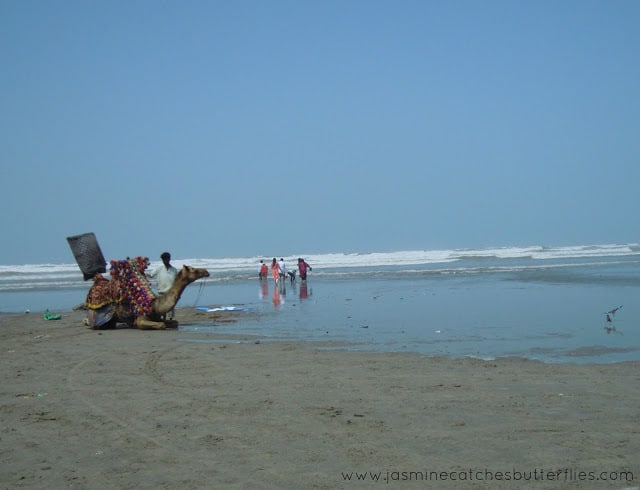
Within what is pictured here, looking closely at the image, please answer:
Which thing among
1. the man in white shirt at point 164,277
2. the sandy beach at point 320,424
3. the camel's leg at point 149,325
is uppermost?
the man in white shirt at point 164,277

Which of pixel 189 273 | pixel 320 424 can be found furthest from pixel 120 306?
pixel 320 424

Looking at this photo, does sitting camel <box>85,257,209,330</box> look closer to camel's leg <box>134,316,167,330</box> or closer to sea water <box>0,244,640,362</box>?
camel's leg <box>134,316,167,330</box>

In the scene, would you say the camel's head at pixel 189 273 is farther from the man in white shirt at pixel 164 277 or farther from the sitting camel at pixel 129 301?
the man in white shirt at pixel 164 277

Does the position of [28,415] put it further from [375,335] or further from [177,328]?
[177,328]

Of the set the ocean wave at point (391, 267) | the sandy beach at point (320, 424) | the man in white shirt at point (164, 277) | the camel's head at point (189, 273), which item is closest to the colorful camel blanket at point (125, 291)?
the man in white shirt at point (164, 277)

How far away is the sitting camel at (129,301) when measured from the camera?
1650cm

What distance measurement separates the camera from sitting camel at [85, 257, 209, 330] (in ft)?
54.1

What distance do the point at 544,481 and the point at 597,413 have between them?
205cm

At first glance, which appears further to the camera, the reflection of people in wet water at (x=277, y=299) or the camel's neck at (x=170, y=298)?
the reflection of people in wet water at (x=277, y=299)

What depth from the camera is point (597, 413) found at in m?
6.83

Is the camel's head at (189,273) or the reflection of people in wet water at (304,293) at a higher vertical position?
the camel's head at (189,273)

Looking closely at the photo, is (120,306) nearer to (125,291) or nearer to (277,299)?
(125,291)

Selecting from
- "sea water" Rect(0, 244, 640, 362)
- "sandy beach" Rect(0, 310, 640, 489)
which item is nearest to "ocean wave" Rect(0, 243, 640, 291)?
"sea water" Rect(0, 244, 640, 362)

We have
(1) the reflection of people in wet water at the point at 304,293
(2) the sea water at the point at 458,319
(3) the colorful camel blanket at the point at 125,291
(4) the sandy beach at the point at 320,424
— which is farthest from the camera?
(1) the reflection of people in wet water at the point at 304,293
